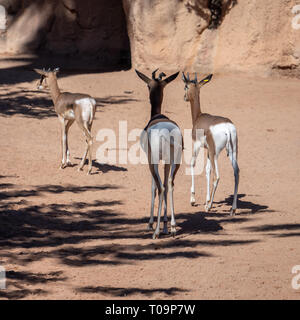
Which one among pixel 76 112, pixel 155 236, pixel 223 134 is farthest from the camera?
pixel 76 112

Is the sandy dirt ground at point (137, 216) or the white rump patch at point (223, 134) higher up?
the white rump patch at point (223, 134)

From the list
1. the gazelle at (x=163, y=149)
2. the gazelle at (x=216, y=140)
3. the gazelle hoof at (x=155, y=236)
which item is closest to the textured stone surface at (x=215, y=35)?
the gazelle at (x=216, y=140)

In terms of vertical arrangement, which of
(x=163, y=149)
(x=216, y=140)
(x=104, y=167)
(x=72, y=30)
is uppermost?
(x=72, y=30)

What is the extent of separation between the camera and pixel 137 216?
1043 cm

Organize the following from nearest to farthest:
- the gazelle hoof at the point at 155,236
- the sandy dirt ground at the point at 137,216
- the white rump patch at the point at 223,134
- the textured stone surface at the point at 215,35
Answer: the sandy dirt ground at the point at 137,216 < the gazelle hoof at the point at 155,236 < the white rump patch at the point at 223,134 < the textured stone surface at the point at 215,35

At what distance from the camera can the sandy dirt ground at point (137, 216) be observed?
7.33 meters

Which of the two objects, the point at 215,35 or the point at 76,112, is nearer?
the point at 76,112

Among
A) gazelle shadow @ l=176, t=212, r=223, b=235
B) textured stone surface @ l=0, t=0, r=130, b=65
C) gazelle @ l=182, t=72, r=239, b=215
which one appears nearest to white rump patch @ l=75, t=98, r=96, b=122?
gazelle @ l=182, t=72, r=239, b=215

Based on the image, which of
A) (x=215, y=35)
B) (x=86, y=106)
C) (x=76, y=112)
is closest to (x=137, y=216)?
(x=86, y=106)

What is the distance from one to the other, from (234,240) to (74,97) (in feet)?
18.9

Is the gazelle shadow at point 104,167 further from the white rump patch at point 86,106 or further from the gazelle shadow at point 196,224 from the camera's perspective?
the gazelle shadow at point 196,224

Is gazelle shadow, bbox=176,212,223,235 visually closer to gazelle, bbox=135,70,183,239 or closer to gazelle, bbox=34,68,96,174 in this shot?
gazelle, bbox=135,70,183,239

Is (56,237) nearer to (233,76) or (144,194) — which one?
(144,194)

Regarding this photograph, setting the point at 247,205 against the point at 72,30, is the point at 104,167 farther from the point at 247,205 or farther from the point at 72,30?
the point at 72,30
